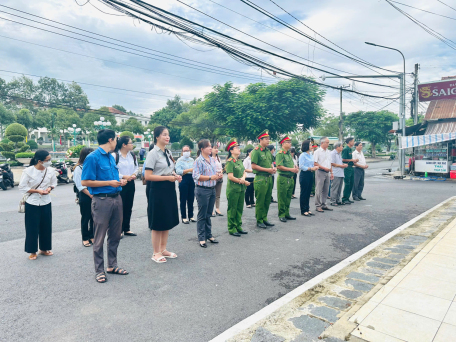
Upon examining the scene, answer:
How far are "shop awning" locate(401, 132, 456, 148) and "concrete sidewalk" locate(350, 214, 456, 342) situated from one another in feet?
45.6

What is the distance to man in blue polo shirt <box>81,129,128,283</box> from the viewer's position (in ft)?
12.0

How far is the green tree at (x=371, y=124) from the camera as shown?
4756 cm

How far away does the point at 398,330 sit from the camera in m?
2.56

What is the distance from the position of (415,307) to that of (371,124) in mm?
50136

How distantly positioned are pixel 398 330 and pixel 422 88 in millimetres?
20455

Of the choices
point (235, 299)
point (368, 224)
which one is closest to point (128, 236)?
point (235, 299)

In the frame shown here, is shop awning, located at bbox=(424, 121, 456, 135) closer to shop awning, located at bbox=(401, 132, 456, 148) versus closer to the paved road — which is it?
shop awning, located at bbox=(401, 132, 456, 148)

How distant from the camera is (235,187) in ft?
18.2

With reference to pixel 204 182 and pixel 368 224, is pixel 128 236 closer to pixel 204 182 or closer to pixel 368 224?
pixel 204 182

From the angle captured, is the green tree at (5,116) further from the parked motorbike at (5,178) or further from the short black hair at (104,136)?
the short black hair at (104,136)

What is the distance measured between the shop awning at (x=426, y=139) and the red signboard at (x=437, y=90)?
161 inches

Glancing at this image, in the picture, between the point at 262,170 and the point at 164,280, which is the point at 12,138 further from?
the point at 164,280

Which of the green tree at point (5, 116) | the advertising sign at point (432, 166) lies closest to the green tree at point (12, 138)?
the green tree at point (5, 116)

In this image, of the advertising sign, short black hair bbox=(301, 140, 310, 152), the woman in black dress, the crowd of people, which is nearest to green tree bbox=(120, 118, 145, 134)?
the advertising sign
